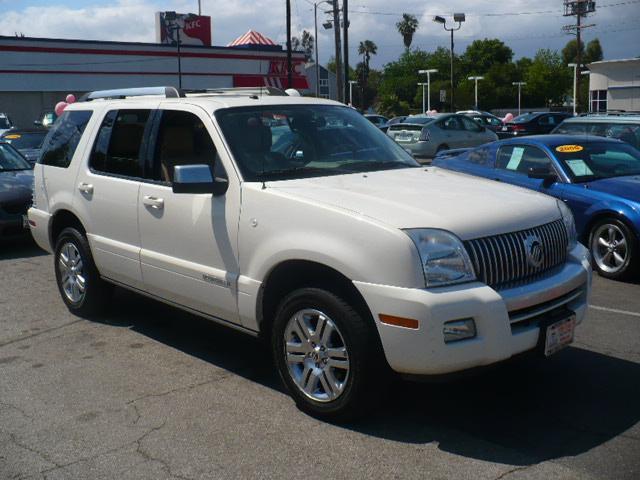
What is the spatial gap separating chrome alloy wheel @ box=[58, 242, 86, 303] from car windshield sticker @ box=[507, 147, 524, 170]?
210 inches

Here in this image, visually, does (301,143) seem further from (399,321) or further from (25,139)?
(25,139)

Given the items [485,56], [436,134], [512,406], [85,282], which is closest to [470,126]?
[436,134]

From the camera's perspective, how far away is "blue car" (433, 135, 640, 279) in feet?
26.3

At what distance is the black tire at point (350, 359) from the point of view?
13.6 feet

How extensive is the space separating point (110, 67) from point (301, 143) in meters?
43.1

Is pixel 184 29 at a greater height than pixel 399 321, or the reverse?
pixel 184 29

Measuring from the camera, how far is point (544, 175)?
322 inches

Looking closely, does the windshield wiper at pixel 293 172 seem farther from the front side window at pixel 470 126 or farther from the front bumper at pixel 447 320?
the front side window at pixel 470 126

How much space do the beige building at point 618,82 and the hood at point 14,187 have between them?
169ft

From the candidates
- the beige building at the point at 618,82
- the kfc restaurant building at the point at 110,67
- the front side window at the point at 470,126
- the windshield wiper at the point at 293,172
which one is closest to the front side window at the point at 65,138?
the windshield wiper at the point at 293,172

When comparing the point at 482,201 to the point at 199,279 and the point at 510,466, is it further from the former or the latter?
the point at 199,279

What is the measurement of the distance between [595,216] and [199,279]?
15.9ft

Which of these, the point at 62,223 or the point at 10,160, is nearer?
the point at 62,223

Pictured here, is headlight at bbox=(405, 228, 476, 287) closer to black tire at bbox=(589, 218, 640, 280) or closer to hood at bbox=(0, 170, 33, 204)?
black tire at bbox=(589, 218, 640, 280)
